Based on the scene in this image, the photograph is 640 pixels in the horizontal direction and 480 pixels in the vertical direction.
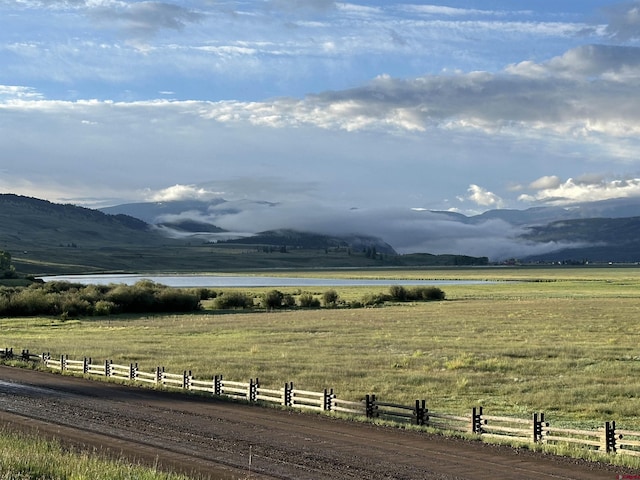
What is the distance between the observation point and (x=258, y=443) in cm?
2319

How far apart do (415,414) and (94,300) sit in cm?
7978

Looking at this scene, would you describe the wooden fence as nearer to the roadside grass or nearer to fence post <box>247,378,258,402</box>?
fence post <box>247,378,258,402</box>

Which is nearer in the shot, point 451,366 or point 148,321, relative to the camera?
point 451,366

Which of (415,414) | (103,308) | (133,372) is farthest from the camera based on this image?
(103,308)

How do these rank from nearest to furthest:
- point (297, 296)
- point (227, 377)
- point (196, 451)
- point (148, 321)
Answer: point (196, 451) < point (227, 377) < point (148, 321) < point (297, 296)

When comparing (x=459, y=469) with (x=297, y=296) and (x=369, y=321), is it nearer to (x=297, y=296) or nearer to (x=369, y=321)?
(x=369, y=321)

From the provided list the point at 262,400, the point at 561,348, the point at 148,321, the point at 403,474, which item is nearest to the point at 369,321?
the point at 148,321

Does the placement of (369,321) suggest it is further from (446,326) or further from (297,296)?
(297,296)

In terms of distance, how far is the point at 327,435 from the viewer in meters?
24.6

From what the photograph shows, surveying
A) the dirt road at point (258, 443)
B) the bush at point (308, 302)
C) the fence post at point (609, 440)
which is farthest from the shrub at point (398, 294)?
the fence post at point (609, 440)

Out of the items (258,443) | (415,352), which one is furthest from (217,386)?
(415,352)

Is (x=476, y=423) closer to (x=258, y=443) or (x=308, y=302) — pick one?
(x=258, y=443)

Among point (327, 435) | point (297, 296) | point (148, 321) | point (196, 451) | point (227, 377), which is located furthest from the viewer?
point (297, 296)

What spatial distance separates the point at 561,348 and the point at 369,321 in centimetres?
2983
